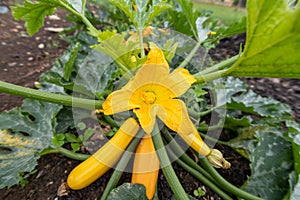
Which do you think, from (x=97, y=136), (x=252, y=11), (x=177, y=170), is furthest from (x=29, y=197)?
(x=252, y=11)

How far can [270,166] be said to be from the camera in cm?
120

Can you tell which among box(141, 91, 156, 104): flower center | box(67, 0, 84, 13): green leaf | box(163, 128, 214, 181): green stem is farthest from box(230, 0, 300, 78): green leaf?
box(67, 0, 84, 13): green leaf

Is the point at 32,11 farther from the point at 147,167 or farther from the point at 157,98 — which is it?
the point at 147,167

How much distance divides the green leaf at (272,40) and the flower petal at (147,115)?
28 centimetres

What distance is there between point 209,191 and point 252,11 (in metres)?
0.75

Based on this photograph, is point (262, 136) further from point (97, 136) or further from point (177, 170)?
point (97, 136)

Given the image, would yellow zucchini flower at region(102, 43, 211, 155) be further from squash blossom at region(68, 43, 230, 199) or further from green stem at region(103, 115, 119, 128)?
green stem at region(103, 115, 119, 128)

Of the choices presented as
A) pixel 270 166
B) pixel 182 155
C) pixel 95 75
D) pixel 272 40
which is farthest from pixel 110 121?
pixel 272 40

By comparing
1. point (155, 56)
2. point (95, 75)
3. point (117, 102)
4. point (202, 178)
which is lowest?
point (202, 178)

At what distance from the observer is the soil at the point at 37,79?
1.08 m

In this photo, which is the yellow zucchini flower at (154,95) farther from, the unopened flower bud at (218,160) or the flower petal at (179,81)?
the unopened flower bud at (218,160)

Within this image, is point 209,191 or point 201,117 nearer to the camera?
point 209,191

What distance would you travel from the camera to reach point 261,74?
0.80 meters

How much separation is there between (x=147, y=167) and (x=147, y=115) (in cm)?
22
